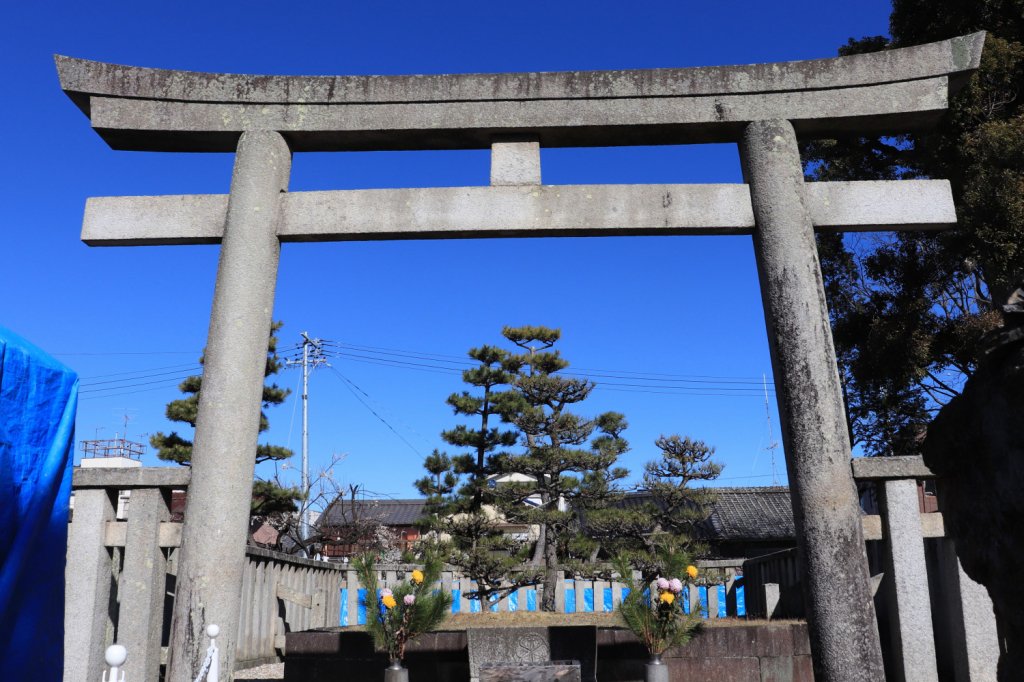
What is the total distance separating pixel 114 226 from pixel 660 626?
473 centimetres

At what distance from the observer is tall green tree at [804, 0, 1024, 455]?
28.1ft

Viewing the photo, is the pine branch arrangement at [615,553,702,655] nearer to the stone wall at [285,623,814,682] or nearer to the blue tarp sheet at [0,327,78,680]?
the stone wall at [285,623,814,682]

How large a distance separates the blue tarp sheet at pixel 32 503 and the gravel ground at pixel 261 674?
4396 mm

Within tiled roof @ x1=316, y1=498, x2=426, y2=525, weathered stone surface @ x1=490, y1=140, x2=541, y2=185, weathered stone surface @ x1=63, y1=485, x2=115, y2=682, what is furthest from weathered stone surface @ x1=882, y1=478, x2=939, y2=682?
tiled roof @ x1=316, y1=498, x2=426, y2=525

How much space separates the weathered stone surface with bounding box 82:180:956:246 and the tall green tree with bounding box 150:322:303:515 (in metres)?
8.67

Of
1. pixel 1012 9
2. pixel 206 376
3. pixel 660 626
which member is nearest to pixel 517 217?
pixel 206 376

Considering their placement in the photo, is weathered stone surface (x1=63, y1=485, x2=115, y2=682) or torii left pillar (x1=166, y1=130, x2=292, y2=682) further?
weathered stone surface (x1=63, y1=485, x2=115, y2=682)

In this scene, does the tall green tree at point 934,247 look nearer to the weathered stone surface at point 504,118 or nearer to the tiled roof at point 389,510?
the weathered stone surface at point 504,118

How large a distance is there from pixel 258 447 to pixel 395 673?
30.9 feet

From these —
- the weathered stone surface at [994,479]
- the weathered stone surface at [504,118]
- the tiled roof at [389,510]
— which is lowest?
the weathered stone surface at [994,479]

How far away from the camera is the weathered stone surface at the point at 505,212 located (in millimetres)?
5172

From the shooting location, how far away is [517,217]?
17.2 feet

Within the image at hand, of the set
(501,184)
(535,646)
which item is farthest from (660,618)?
(501,184)

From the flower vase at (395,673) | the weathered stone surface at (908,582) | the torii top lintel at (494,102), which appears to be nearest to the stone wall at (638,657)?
the flower vase at (395,673)
